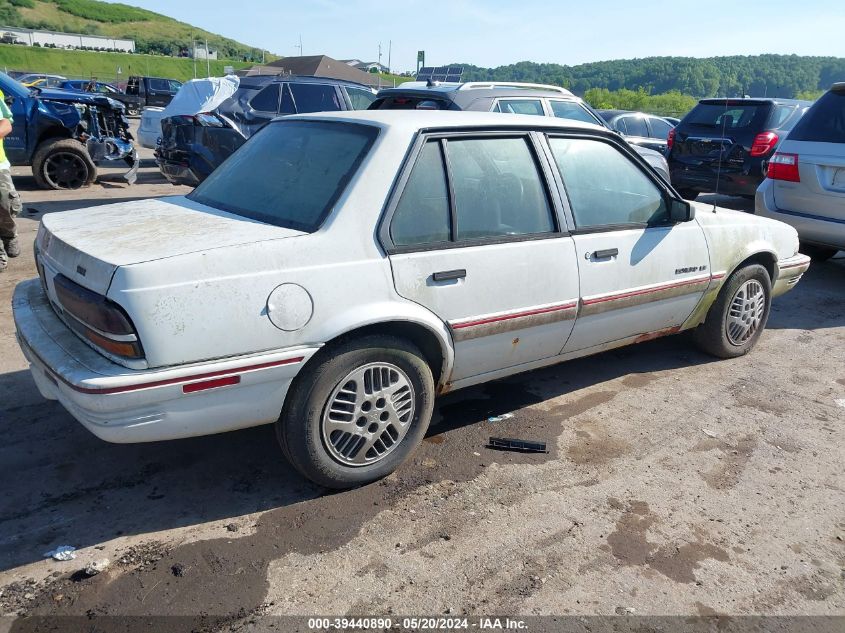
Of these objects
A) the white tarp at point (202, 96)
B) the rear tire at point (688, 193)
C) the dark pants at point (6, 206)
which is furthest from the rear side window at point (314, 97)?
the rear tire at point (688, 193)

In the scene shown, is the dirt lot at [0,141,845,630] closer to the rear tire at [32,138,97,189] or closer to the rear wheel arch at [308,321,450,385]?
the rear wheel arch at [308,321,450,385]

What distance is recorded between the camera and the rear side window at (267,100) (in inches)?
401

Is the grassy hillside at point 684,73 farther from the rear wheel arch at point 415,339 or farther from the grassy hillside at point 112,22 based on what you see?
the grassy hillside at point 112,22

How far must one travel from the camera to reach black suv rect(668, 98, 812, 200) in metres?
9.45

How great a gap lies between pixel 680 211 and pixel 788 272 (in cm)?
150

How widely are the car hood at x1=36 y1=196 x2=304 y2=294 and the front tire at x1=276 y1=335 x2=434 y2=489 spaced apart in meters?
0.60

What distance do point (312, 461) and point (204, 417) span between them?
535 millimetres

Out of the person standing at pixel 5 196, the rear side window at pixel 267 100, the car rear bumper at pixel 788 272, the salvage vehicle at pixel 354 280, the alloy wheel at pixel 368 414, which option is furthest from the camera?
the rear side window at pixel 267 100

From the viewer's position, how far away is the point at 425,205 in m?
3.22

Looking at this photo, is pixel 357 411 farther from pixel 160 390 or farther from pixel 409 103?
pixel 409 103

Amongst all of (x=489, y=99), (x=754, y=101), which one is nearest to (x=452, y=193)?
(x=489, y=99)

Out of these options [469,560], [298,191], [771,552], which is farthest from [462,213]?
[771,552]

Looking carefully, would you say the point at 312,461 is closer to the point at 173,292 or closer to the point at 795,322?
the point at 173,292

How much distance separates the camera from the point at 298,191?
3240 millimetres
